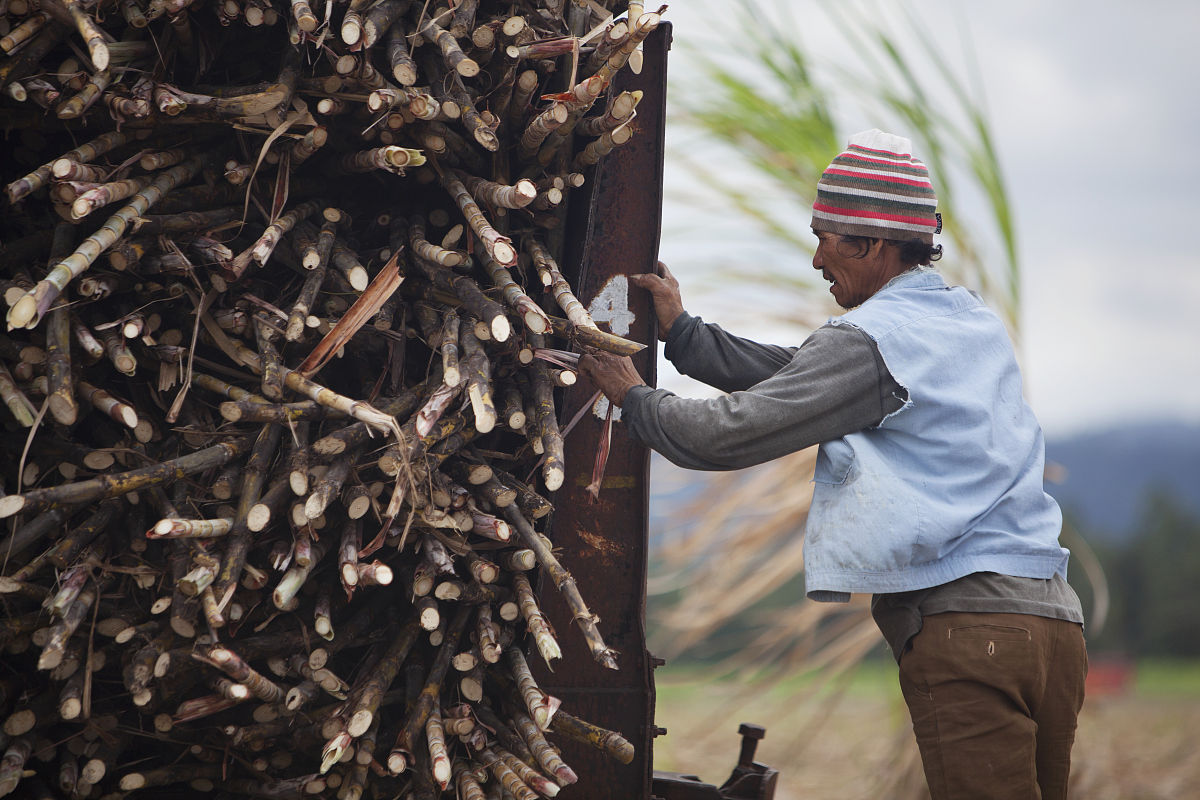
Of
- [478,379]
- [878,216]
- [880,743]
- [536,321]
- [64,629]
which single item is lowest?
[880,743]

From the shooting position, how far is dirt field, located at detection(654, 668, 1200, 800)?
3.47 m

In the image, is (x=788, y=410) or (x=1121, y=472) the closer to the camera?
(x=788, y=410)

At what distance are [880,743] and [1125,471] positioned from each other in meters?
2.00

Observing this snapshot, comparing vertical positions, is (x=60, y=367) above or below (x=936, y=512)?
below

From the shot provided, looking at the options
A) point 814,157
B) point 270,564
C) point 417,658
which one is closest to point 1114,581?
point 814,157

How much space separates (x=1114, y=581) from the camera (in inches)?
173

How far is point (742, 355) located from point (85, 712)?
4.53ft

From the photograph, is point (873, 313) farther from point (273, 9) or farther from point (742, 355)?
point (273, 9)

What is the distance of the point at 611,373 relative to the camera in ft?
5.91

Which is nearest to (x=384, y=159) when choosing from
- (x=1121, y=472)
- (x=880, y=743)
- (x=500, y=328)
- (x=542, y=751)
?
(x=500, y=328)

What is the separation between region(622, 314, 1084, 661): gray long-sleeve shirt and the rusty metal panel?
0.98ft

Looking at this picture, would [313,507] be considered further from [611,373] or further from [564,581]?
[611,373]

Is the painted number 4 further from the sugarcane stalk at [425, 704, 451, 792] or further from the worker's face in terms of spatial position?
the sugarcane stalk at [425, 704, 451, 792]

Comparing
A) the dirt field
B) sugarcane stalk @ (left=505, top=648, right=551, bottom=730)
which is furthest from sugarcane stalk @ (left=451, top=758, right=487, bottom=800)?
the dirt field
